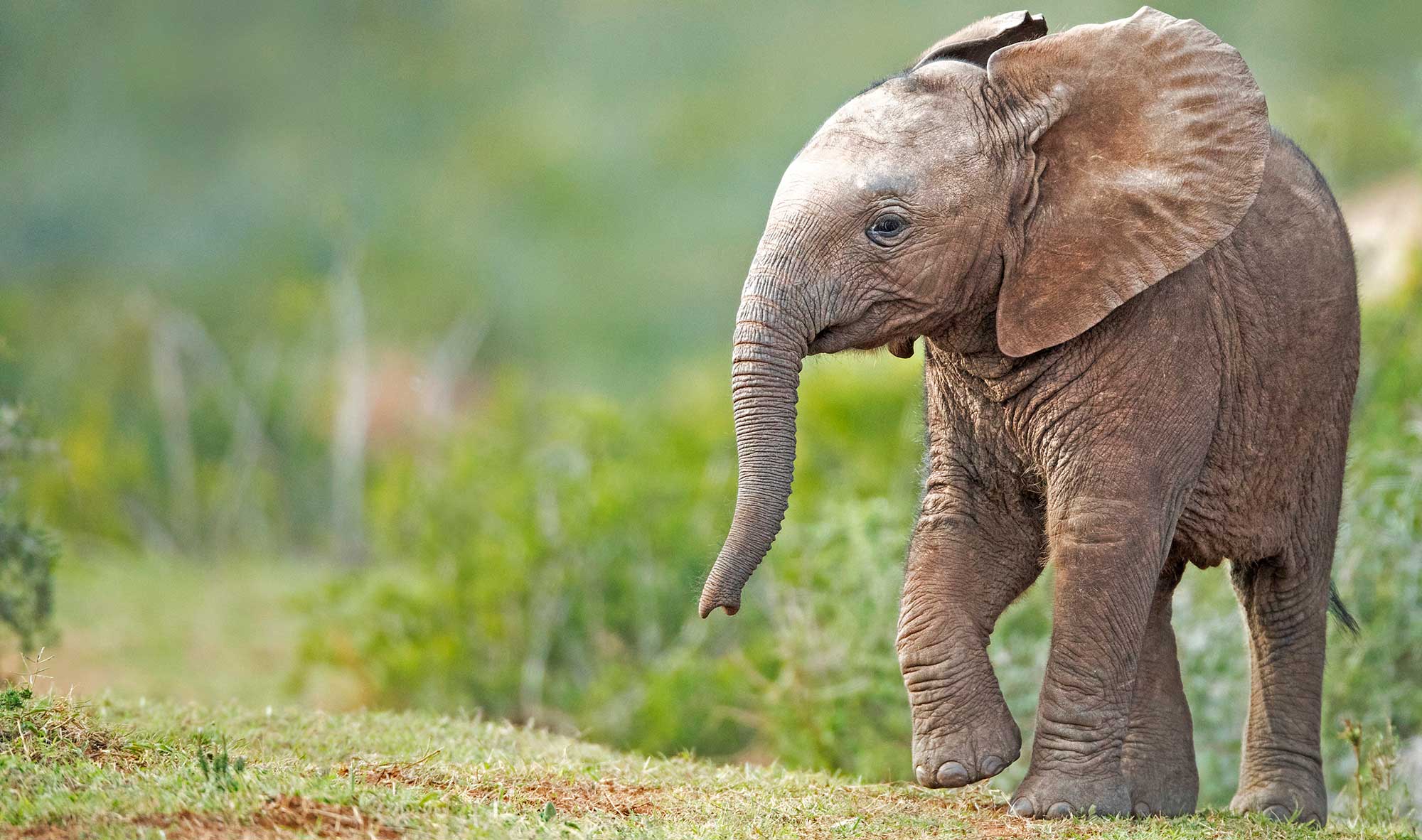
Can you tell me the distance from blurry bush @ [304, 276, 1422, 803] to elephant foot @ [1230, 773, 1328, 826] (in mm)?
2263

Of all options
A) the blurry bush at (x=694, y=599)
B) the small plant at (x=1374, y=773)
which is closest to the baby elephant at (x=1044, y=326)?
the small plant at (x=1374, y=773)

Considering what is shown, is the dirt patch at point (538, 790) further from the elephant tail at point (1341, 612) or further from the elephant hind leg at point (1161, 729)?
the elephant tail at point (1341, 612)

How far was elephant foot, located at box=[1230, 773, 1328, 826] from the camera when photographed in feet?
21.5

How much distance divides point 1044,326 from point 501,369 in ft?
88.0

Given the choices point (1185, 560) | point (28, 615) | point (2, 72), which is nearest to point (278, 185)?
point (2, 72)

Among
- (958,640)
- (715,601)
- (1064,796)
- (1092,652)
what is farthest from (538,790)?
(1092,652)

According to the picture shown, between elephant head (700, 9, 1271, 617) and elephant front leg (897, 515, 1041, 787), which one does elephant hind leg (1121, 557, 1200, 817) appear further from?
elephant head (700, 9, 1271, 617)

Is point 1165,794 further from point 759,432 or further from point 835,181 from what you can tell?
point 835,181

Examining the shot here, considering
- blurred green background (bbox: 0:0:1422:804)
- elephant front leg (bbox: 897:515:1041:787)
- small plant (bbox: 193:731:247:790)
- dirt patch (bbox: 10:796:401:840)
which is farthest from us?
blurred green background (bbox: 0:0:1422:804)

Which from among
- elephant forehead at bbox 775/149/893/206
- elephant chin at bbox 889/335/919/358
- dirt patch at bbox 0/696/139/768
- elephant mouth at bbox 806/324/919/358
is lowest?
dirt patch at bbox 0/696/139/768

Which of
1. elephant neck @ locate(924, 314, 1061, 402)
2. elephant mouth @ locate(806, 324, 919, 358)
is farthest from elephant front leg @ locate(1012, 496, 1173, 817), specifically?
elephant mouth @ locate(806, 324, 919, 358)

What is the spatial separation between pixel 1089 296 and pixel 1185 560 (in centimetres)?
138

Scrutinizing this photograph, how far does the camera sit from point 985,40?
604cm

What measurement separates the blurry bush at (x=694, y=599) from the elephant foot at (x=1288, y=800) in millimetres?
2263
